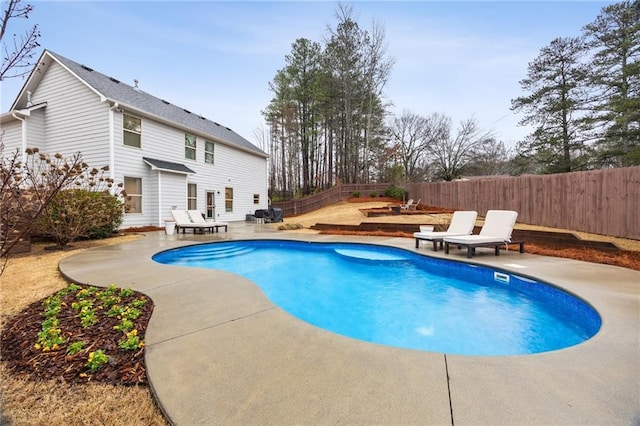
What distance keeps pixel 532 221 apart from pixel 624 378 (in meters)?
9.13

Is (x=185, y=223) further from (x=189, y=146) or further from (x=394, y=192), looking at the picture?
(x=394, y=192)

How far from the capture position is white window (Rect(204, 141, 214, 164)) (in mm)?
15135

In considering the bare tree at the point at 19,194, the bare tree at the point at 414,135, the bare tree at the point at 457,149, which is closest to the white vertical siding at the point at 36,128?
the bare tree at the point at 19,194

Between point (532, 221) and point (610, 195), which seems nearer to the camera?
point (610, 195)

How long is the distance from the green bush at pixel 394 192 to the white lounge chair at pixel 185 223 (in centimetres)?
1244

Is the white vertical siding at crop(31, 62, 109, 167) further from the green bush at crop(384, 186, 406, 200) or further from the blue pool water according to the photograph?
the green bush at crop(384, 186, 406, 200)

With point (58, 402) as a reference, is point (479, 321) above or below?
below

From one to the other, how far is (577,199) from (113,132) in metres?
15.3

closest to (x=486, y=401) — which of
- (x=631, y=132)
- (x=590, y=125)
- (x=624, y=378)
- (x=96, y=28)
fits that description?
(x=624, y=378)

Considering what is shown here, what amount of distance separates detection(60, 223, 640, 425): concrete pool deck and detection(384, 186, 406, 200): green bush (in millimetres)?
16056

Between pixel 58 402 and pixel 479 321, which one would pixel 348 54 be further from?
pixel 58 402

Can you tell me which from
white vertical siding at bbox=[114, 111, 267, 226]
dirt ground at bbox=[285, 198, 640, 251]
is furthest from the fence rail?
white vertical siding at bbox=[114, 111, 267, 226]

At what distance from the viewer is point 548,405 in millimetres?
1534

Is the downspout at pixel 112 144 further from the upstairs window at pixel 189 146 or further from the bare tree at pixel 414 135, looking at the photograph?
the bare tree at pixel 414 135
